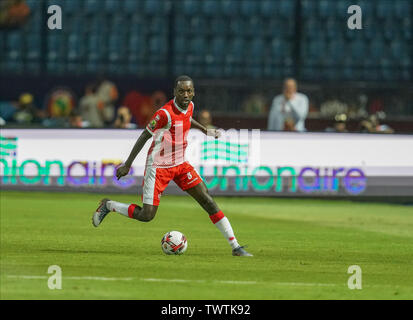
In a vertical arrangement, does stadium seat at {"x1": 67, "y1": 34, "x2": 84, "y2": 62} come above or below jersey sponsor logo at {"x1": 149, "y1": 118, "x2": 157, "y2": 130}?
above

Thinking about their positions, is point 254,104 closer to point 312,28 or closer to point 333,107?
point 333,107

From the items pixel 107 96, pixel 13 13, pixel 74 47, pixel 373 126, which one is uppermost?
pixel 13 13

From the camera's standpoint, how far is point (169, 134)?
43.3 ft

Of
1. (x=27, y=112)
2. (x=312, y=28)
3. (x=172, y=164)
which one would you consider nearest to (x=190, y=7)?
(x=312, y=28)

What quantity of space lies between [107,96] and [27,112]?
2395mm

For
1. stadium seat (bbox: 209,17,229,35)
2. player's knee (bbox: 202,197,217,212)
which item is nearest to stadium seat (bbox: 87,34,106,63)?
stadium seat (bbox: 209,17,229,35)

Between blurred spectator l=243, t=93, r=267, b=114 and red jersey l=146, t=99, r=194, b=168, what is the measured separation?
50.7 feet

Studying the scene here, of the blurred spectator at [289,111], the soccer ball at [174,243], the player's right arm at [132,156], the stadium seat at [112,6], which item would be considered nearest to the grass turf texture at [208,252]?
the soccer ball at [174,243]

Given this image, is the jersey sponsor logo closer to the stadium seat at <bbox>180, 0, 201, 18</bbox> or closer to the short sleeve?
the short sleeve

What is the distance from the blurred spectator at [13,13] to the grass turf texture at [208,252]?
34.2 feet

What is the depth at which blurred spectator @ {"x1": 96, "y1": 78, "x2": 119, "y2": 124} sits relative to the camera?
1164 inches

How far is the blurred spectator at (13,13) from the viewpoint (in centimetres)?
3120

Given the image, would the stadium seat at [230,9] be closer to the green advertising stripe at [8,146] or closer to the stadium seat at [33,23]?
the stadium seat at [33,23]
